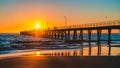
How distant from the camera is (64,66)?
613 inches

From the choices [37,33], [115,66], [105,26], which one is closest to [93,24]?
[105,26]

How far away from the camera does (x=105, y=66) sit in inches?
610

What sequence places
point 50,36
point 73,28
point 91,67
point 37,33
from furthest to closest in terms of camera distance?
point 37,33 < point 50,36 < point 73,28 < point 91,67

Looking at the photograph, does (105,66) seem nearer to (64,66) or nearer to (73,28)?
(64,66)

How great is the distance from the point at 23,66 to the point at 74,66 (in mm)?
2683

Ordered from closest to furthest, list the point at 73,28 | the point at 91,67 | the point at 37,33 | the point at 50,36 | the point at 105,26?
the point at 91,67, the point at 105,26, the point at 73,28, the point at 50,36, the point at 37,33

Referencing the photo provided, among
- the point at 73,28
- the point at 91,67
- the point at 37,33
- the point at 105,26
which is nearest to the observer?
the point at 91,67

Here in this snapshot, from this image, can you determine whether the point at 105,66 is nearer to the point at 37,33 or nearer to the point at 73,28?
the point at 73,28

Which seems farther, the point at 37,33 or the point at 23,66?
the point at 37,33

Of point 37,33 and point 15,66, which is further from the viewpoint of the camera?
point 37,33

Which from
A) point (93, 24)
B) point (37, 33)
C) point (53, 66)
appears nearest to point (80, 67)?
point (53, 66)

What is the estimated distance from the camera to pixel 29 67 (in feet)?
49.6

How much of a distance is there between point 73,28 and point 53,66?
52254 millimetres

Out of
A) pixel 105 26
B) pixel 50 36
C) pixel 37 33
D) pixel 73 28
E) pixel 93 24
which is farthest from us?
pixel 37 33
